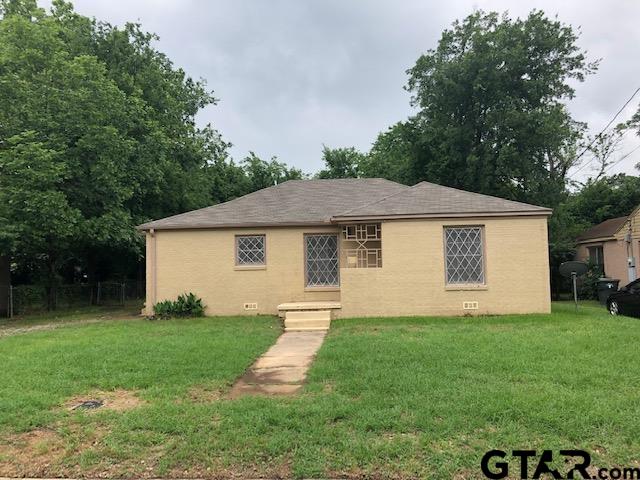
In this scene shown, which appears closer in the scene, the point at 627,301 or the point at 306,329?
the point at 306,329

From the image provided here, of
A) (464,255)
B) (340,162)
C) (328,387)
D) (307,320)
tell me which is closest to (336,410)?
(328,387)

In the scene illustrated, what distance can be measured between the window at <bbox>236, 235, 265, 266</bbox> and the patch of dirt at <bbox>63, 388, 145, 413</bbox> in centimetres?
815

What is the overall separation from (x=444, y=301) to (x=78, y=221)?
37.0 feet

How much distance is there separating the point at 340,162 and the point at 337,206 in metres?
21.2

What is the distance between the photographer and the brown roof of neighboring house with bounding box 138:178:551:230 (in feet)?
41.4

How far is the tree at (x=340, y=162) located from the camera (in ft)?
117

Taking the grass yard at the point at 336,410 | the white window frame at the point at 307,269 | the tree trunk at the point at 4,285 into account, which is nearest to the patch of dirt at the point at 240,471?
the grass yard at the point at 336,410

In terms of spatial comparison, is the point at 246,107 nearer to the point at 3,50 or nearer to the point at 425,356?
the point at 3,50

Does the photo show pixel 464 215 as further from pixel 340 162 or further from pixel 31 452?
pixel 340 162

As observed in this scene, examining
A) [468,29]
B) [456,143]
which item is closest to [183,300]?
[456,143]

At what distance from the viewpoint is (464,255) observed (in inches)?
496

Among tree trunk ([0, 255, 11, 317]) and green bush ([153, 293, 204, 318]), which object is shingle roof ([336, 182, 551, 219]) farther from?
tree trunk ([0, 255, 11, 317])

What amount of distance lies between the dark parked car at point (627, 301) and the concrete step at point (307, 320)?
8.16 meters

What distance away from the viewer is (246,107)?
73.0ft
